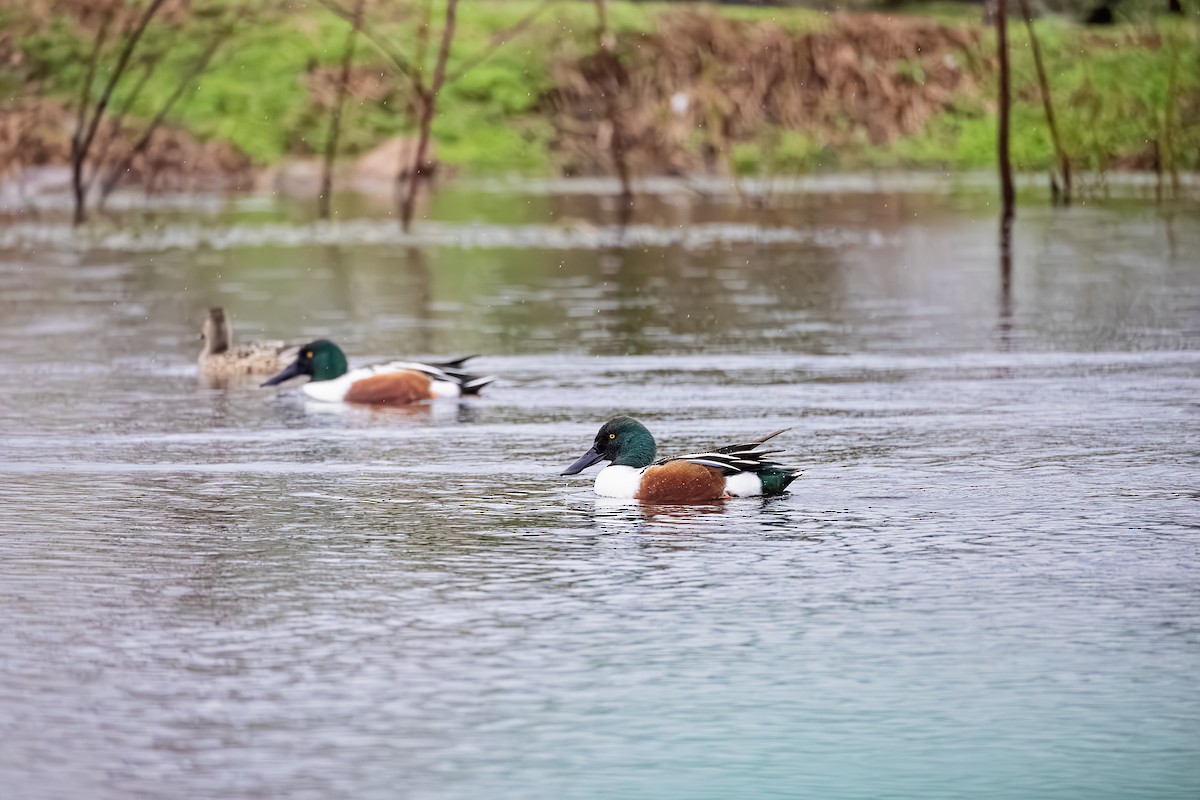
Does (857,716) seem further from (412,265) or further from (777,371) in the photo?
(412,265)

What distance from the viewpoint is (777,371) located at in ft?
55.8

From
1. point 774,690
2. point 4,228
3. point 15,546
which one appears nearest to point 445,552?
point 15,546

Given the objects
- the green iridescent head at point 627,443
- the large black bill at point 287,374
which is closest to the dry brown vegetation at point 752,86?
the large black bill at point 287,374

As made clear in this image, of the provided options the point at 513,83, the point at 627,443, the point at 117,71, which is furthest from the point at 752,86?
the point at 627,443

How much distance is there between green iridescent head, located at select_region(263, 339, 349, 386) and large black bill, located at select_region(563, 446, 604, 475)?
4335 mm

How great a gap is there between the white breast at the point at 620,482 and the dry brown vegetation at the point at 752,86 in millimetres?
31367

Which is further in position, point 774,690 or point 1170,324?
point 1170,324

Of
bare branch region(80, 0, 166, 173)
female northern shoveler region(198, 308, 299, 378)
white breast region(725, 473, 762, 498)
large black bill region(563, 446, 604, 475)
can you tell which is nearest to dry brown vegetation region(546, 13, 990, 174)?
bare branch region(80, 0, 166, 173)

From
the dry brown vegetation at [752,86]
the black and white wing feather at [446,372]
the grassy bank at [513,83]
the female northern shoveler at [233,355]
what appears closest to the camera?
the black and white wing feather at [446,372]

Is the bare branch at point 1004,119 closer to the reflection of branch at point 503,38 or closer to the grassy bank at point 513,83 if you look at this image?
the reflection of branch at point 503,38

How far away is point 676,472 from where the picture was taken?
37.3 ft

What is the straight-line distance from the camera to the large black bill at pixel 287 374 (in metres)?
16.1

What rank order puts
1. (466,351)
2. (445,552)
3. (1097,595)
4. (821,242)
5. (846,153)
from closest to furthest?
(1097,595)
(445,552)
(466,351)
(821,242)
(846,153)

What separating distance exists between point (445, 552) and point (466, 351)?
8769mm
